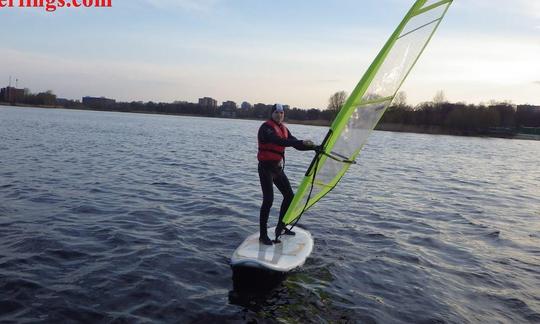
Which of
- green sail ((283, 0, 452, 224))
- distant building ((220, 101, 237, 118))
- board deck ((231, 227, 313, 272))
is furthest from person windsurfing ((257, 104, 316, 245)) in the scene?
distant building ((220, 101, 237, 118))

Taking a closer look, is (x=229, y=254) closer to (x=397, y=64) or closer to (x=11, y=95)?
(x=397, y=64)

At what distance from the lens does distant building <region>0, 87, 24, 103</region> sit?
440 ft

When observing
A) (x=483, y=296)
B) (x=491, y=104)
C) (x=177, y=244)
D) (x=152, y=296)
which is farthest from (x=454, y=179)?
(x=491, y=104)

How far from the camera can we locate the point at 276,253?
6344mm

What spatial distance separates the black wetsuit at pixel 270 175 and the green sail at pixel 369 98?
296mm

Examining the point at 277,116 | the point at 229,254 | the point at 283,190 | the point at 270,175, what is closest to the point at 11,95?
the point at 229,254

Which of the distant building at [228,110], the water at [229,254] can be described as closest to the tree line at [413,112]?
the distant building at [228,110]

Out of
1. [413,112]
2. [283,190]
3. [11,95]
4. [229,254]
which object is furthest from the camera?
[11,95]

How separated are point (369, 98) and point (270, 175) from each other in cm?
181

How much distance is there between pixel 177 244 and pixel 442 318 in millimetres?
4230

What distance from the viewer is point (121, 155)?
808 inches

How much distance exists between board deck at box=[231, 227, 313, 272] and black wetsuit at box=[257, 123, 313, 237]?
0.29m

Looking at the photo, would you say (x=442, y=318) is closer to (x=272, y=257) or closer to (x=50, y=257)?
(x=272, y=257)

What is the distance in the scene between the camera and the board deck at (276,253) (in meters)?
5.70
